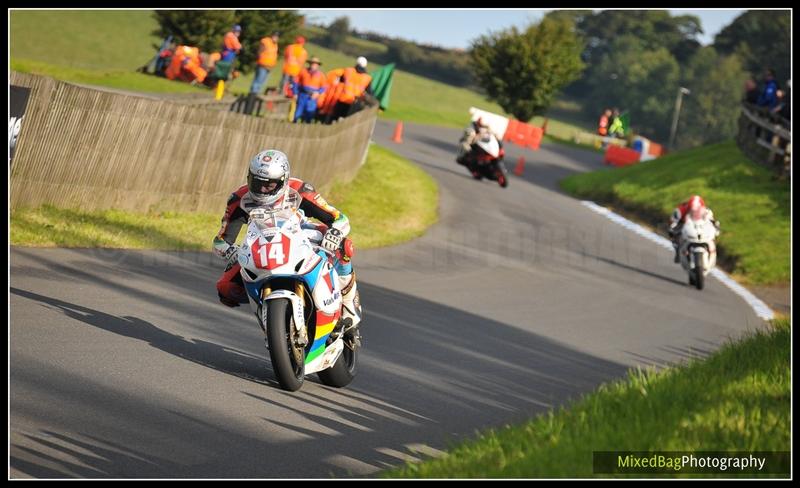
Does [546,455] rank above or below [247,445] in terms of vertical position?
above

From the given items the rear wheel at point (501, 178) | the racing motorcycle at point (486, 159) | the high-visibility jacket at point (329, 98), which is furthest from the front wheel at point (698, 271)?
the rear wheel at point (501, 178)

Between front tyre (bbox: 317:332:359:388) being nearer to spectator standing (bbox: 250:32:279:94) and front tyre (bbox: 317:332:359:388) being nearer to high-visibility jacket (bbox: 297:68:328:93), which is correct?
high-visibility jacket (bbox: 297:68:328:93)

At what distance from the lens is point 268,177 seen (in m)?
8.16

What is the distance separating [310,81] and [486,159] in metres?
6.65

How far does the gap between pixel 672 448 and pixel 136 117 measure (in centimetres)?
1188

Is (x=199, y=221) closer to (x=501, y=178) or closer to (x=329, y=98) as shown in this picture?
(x=329, y=98)

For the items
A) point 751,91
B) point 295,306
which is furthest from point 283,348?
point 751,91

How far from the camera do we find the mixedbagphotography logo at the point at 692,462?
223 inches

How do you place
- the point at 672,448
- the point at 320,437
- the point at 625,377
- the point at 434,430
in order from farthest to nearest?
the point at 625,377, the point at 434,430, the point at 320,437, the point at 672,448

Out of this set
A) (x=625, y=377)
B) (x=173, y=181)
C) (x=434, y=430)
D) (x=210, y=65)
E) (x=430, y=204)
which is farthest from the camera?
(x=210, y=65)

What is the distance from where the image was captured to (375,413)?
27.2ft

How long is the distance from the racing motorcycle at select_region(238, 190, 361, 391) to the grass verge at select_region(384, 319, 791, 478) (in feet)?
5.12

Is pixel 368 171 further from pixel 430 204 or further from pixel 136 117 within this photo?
pixel 136 117

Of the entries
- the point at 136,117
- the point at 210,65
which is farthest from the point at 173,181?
the point at 210,65
